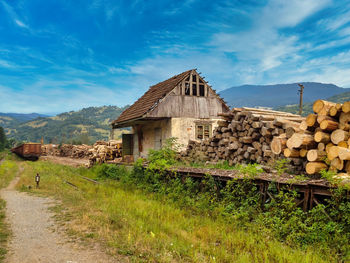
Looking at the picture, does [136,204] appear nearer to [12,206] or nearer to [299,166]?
[12,206]

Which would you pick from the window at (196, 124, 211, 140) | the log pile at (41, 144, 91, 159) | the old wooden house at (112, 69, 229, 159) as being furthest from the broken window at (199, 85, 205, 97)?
the log pile at (41, 144, 91, 159)

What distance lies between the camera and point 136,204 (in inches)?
326

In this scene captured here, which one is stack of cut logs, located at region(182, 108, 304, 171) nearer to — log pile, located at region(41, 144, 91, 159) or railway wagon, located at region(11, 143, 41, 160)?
log pile, located at region(41, 144, 91, 159)

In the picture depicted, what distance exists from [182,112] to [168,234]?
12059 millimetres

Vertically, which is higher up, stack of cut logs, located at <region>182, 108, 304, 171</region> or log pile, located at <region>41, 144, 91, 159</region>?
stack of cut logs, located at <region>182, 108, 304, 171</region>

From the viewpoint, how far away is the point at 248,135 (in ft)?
31.5

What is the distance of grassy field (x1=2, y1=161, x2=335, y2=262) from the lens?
175 inches

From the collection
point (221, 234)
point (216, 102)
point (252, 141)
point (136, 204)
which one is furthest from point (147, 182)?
point (216, 102)

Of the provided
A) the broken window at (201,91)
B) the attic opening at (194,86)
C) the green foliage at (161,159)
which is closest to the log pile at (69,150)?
the attic opening at (194,86)

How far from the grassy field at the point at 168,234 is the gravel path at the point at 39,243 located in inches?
13.8

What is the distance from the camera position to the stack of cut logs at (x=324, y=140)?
20.7 feet

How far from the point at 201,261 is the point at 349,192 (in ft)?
10.2

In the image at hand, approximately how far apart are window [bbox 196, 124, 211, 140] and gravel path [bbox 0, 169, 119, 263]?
11312mm

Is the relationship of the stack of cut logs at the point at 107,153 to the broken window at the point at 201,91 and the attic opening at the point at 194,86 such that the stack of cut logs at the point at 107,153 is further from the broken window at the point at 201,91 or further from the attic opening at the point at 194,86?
the broken window at the point at 201,91
